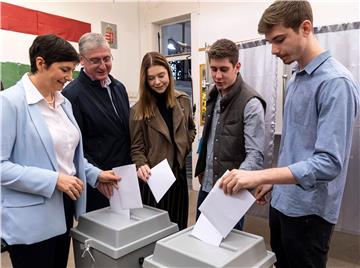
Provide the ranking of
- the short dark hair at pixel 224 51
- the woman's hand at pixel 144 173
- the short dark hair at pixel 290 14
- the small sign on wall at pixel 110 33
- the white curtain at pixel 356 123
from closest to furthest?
the short dark hair at pixel 290 14 < the woman's hand at pixel 144 173 < the short dark hair at pixel 224 51 < the white curtain at pixel 356 123 < the small sign on wall at pixel 110 33

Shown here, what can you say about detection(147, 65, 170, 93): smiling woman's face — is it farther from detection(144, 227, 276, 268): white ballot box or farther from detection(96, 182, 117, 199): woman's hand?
detection(144, 227, 276, 268): white ballot box

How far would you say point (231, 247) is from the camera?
92cm

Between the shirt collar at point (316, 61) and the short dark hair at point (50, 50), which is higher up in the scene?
the short dark hair at point (50, 50)

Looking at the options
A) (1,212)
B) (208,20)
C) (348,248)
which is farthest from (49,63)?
Result: (208,20)

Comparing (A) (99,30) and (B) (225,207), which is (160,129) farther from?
(A) (99,30)

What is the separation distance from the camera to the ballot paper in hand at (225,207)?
900mm

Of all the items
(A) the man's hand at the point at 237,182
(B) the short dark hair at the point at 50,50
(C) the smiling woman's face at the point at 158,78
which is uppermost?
(B) the short dark hair at the point at 50,50

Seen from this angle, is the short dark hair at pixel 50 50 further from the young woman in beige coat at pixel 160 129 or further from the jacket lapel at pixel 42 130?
the young woman in beige coat at pixel 160 129

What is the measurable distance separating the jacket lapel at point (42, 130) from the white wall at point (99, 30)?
2.53 metres

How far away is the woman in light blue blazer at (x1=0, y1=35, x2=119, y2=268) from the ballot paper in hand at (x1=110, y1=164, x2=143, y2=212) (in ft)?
0.50

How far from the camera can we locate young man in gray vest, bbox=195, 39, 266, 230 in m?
1.39

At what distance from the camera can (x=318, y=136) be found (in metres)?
0.92

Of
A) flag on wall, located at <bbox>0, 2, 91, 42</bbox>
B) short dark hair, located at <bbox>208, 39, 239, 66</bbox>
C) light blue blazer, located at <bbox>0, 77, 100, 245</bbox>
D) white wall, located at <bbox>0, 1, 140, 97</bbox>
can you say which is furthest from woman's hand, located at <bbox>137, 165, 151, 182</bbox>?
flag on wall, located at <bbox>0, 2, 91, 42</bbox>

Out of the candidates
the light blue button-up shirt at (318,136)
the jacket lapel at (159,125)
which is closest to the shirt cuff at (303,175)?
the light blue button-up shirt at (318,136)
